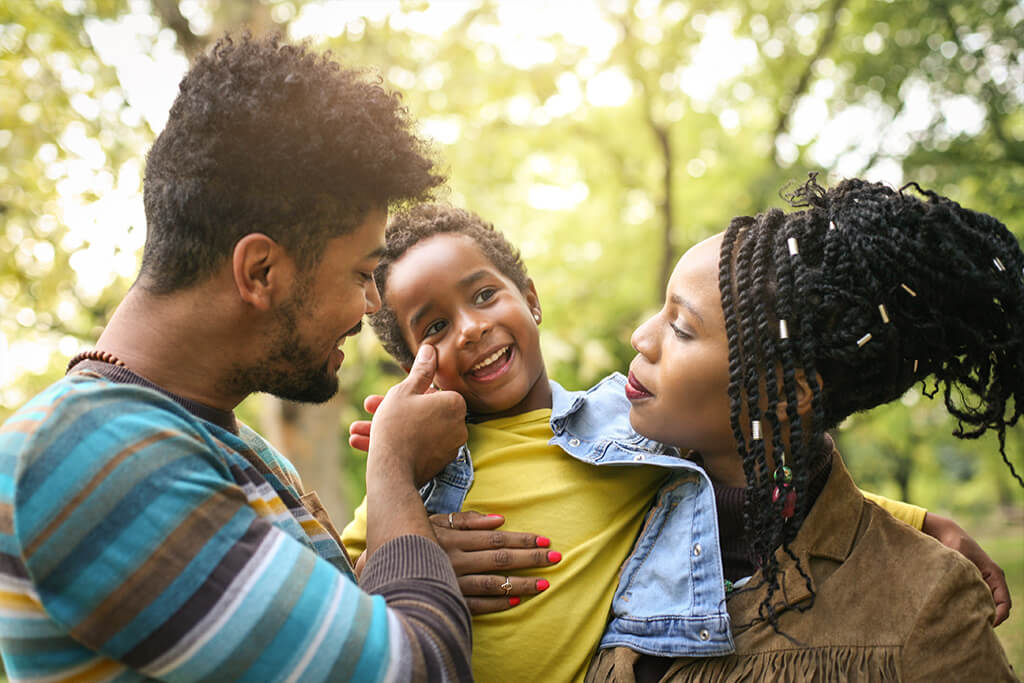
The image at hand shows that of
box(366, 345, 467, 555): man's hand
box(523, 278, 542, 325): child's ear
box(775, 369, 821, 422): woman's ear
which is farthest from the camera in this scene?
box(523, 278, 542, 325): child's ear

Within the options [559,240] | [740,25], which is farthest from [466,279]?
[559,240]

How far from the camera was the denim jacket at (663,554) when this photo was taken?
2023 mm

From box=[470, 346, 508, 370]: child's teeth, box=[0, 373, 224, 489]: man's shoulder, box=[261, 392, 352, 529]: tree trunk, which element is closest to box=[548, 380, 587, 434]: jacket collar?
box=[470, 346, 508, 370]: child's teeth

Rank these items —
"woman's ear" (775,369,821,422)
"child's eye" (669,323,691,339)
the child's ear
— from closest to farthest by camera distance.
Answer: "woman's ear" (775,369,821,422) → "child's eye" (669,323,691,339) → the child's ear

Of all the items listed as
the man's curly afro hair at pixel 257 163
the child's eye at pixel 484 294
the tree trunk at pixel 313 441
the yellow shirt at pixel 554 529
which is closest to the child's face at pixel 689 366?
the yellow shirt at pixel 554 529

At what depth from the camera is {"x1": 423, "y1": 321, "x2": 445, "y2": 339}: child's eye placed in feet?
9.20

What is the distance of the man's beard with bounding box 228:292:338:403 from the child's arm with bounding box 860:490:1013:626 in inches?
62.3

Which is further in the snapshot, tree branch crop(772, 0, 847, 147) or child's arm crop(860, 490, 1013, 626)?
tree branch crop(772, 0, 847, 147)

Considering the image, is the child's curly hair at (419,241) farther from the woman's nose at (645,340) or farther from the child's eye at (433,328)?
the woman's nose at (645,340)

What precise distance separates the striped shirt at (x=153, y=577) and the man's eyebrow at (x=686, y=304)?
1086 mm

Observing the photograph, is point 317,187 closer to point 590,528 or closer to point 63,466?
point 63,466

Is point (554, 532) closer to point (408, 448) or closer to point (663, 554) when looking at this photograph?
point (663, 554)

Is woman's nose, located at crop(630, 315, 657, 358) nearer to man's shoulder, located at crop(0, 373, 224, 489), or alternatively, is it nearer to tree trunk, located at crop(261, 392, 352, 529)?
man's shoulder, located at crop(0, 373, 224, 489)

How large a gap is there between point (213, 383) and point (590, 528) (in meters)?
1.11
